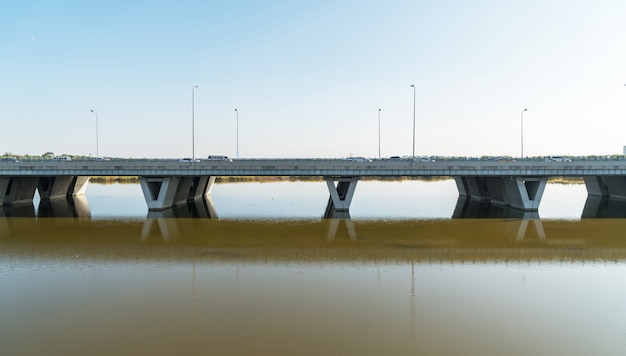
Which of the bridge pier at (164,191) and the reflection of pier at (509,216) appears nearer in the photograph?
the reflection of pier at (509,216)

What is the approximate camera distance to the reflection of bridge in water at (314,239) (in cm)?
2758

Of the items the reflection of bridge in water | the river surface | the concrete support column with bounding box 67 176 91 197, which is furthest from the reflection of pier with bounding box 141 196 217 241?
the concrete support column with bounding box 67 176 91 197

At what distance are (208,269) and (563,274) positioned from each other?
834 inches

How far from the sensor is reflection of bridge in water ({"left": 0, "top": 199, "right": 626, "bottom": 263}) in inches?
1086

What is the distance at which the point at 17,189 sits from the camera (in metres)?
58.5

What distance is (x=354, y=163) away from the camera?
161 feet

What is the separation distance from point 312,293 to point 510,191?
44974mm

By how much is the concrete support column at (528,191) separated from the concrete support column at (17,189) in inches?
2804

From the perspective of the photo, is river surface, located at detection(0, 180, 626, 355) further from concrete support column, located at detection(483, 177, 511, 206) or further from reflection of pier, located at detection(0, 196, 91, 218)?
concrete support column, located at detection(483, 177, 511, 206)

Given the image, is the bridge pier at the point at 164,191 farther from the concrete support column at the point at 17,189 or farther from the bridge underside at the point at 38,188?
the bridge underside at the point at 38,188

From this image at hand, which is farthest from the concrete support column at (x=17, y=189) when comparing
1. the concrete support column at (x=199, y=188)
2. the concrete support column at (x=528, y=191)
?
the concrete support column at (x=528, y=191)

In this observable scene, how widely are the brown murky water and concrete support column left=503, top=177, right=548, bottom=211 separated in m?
14.5

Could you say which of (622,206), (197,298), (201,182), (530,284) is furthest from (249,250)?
(622,206)

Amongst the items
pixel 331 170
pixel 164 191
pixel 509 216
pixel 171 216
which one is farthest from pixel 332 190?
pixel 164 191
